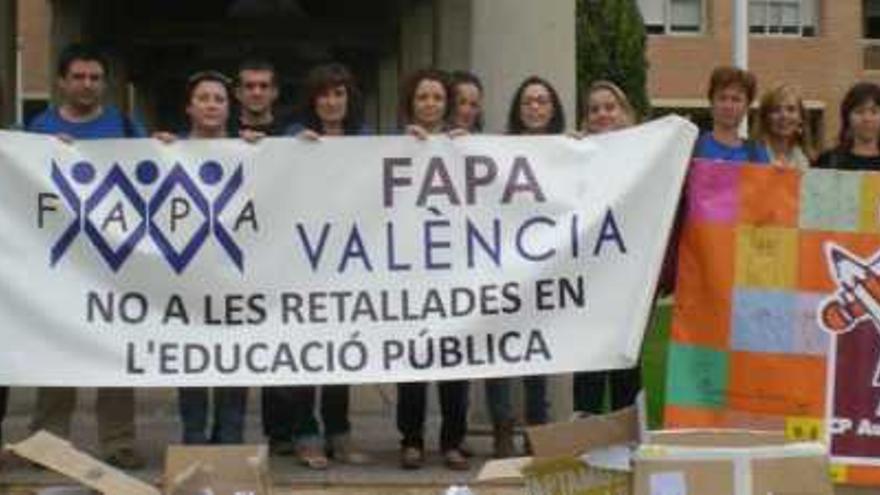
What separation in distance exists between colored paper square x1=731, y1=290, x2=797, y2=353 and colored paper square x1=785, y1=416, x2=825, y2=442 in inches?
11.8

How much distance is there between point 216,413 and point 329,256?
0.93 m

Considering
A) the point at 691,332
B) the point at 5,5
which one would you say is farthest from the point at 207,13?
the point at 691,332

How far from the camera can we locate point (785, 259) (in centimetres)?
733

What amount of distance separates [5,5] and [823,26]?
113 feet

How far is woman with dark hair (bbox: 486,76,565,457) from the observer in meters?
7.82

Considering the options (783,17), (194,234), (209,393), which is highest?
(783,17)

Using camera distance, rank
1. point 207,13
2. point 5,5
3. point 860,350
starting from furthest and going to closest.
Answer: point 207,13, point 5,5, point 860,350

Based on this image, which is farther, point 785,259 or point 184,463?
point 785,259

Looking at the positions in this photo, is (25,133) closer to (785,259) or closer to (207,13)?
(785,259)

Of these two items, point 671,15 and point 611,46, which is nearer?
point 611,46

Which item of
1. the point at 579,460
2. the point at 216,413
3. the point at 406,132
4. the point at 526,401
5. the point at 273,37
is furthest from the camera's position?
the point at 273,37

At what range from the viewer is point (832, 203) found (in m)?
7.33

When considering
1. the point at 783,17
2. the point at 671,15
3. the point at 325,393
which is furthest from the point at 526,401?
the point at 783,17

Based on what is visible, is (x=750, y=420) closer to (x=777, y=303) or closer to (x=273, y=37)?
(x=777, y=303)
